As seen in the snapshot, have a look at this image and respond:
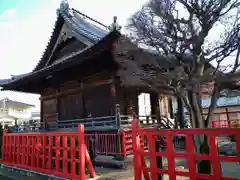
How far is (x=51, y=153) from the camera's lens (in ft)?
20.0

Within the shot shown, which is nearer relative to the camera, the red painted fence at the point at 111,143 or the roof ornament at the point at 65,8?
the red painted fence at the point at 111,143

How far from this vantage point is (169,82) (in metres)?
6.00

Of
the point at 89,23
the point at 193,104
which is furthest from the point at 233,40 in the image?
the point at 89,23

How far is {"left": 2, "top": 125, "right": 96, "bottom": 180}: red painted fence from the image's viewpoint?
17.3 ft

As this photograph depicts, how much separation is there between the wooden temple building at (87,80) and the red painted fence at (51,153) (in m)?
2.70

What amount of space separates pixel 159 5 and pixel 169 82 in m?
1.99

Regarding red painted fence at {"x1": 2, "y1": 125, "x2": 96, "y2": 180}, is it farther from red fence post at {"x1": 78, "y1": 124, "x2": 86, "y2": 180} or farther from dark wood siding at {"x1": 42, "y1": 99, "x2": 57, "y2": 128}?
dark wood siding at {"x1": 42, "y1": 99, "x2": 57, "y2": 128}

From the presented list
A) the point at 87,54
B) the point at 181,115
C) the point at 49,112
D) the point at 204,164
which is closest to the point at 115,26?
the point at 87,54

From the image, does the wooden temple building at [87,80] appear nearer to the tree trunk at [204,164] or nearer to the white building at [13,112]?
the tree trunk at [204,164]

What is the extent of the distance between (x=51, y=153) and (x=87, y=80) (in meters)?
6.06

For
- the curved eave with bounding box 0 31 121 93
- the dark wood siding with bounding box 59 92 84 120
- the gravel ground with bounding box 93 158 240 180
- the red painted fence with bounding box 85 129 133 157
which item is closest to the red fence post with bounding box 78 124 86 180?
the gravel ground with bounding box 93 158 240 180

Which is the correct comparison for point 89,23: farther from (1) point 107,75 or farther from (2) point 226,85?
(2) point 226,85

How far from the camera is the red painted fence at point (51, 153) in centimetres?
527

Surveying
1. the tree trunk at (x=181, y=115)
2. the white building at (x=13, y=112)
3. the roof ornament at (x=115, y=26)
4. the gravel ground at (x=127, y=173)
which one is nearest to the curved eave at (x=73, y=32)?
the roof ornament at (x=115, y=26)
